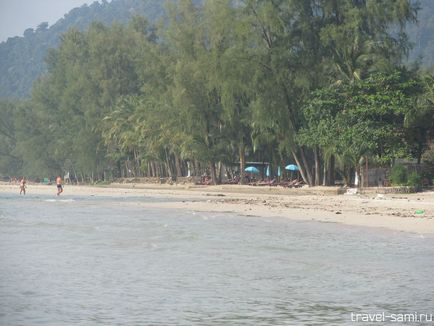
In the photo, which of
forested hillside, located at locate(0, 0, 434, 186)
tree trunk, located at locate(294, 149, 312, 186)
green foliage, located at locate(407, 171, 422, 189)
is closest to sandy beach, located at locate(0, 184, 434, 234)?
green foliage, located at locate(407, 171, 422, 189)

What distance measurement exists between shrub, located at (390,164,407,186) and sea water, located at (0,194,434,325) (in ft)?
59.5

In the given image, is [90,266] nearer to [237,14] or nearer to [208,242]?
[208,242]

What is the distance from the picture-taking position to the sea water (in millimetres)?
14898

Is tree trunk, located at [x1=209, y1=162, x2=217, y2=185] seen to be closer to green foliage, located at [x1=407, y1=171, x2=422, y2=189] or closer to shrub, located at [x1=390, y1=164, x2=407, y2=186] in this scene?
shrub, located at [x1=390, y1=164, x2=407, y2=186]

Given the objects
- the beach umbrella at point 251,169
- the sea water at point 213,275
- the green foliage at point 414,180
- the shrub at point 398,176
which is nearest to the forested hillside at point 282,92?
the beach umbrella at point 251,169

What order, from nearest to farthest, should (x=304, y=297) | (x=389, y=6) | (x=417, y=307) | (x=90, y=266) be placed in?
1. (x=417, y=307)
2. (x=304, y=297)
3. (x=90, y=266)
4. (x=389, y=6)

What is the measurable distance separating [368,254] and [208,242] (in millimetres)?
6062

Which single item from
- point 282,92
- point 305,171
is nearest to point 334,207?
point 282,92

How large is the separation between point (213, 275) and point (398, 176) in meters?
32.3

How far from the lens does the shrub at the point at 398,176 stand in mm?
49562

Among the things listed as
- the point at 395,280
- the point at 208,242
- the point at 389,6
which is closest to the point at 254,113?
the point at 389,6

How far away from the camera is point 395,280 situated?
18.0m

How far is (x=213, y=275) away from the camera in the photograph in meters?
19.3

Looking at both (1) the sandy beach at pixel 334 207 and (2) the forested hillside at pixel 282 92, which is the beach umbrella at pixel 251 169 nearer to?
(2) the forested hillside at pixel 282 92
